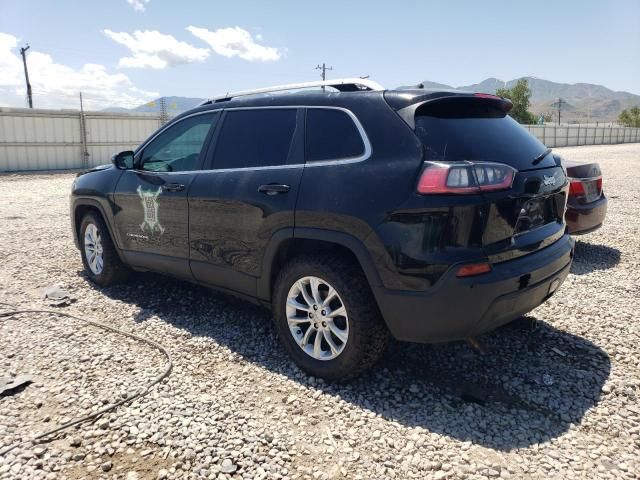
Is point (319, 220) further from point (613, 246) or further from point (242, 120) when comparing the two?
point (613, 246)

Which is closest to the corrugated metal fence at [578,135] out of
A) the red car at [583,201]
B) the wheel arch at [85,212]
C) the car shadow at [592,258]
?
the car shadow at [592,258]

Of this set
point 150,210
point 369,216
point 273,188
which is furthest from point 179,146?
point 369,216

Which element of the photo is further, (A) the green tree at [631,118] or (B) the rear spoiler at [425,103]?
(A) the green tree at [631,118]

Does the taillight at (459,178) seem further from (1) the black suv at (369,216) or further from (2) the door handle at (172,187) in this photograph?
(2) the door handle at (172,187)

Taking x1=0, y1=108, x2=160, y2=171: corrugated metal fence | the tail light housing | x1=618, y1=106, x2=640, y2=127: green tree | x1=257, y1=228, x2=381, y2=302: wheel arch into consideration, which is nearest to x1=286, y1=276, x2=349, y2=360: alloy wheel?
x1=257, y1=228, x2=381, y2=302: wheel arch

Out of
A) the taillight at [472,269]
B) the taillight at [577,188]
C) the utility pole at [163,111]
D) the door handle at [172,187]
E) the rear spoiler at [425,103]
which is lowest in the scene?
the taillight at [472,269]

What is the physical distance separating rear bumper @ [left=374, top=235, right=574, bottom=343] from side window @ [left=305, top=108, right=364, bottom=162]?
907 millimetres

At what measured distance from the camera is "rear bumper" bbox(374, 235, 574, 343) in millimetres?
2750

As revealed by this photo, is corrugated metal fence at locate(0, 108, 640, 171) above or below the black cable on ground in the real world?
above

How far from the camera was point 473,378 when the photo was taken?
340 cm

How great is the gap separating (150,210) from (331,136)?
201 centimetres

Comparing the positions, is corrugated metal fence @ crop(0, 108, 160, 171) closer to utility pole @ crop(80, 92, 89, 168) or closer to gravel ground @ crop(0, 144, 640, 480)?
utility pole @ crop(80, 92, 89, 168)

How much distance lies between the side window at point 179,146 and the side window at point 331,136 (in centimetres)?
111

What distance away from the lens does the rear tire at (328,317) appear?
3.08 m
